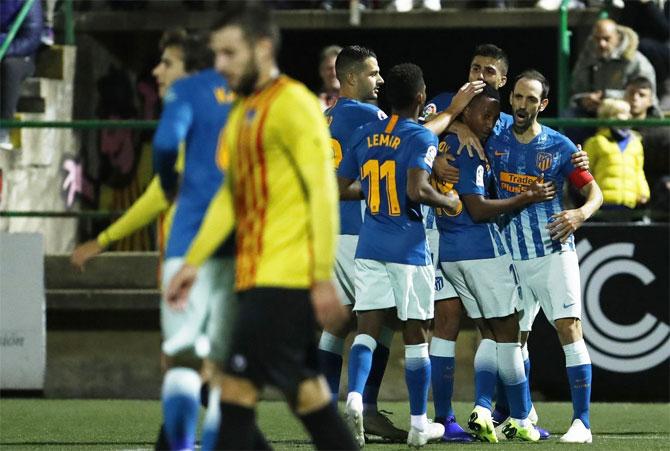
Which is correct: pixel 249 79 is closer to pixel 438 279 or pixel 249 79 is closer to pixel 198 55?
pixel 198 55

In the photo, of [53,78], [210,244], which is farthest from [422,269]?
[53,78]

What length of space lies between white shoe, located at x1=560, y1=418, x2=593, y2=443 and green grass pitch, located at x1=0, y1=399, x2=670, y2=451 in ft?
0.21

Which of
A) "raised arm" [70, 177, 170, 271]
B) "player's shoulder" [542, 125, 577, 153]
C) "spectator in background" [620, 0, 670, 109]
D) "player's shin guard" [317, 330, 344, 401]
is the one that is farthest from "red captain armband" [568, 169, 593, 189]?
"spectator in background" [620, 0, 670, 109]

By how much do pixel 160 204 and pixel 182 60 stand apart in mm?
628

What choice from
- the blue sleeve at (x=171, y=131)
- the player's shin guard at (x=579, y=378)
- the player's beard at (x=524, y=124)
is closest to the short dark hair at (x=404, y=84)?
the player's beard at (x=524, y=124)

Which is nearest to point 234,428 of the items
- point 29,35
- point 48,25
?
point 29,35

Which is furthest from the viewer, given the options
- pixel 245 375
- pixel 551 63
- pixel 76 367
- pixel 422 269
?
pixel 551 63

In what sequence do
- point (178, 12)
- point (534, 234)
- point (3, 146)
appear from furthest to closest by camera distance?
point (178, 12) < point (3, 146) < point (534, 234)

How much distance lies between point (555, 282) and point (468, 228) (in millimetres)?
605

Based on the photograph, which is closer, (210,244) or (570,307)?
(210,244)

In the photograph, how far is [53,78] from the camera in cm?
1482

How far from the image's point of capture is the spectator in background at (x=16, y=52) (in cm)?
1336

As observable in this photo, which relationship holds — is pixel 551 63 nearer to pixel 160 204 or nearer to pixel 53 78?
pixel 53 78

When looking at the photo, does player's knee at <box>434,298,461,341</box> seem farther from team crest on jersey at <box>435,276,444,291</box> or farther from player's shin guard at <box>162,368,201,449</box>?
player's shin guard at <box>162,368,201,449</box>
